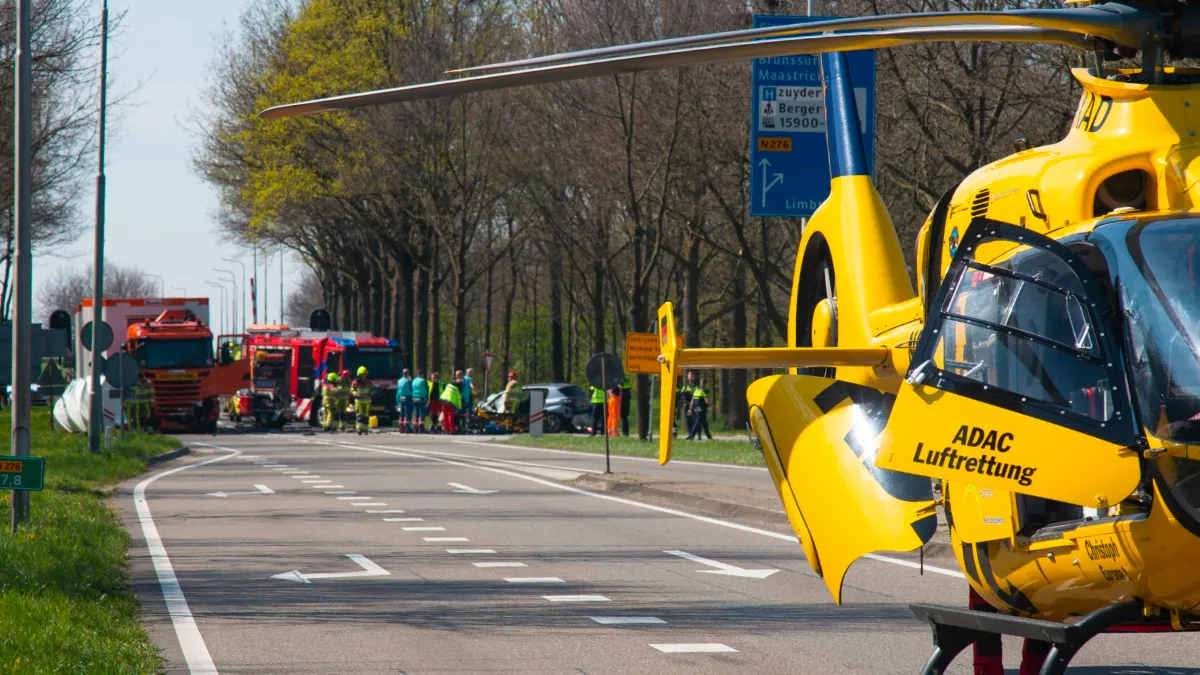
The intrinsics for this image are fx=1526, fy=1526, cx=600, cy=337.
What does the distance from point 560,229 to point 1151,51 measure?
116ft

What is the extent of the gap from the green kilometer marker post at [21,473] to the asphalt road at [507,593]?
1196 millimetres

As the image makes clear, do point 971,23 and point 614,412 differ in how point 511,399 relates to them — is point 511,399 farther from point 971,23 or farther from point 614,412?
point 971,23

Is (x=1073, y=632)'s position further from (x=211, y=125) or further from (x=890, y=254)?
(x=211, y=125)

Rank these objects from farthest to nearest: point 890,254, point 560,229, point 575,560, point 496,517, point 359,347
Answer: point 359,347
point 560,229
point 496,517
point 575,560
point 890,254

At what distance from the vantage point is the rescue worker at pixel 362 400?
4559 centimetres

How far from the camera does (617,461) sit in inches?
1162

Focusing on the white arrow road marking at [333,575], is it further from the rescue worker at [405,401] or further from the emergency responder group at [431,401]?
the rescue worker at [405,401]

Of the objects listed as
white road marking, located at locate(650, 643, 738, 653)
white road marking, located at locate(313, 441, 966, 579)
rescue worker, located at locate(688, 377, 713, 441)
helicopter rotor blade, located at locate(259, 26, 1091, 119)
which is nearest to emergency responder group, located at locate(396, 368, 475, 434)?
rescue worker, located at locate(688, 377, 713, 441)

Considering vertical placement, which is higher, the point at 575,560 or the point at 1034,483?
the point at 1034,483

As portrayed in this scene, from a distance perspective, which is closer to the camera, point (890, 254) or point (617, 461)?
point (890, 254)

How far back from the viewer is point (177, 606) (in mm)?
10977

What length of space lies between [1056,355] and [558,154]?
32.8m

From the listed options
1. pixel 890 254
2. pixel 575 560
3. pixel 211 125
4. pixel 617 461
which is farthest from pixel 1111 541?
pixel 211 125

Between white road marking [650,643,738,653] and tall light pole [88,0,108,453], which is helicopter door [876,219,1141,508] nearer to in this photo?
white road marking [650,643,738,653]
